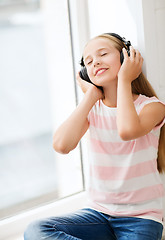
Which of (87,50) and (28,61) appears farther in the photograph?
(28,61)

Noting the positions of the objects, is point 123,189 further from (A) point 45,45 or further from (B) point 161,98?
(A) point 45,45

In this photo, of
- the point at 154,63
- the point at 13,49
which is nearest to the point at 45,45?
the point at 13,49

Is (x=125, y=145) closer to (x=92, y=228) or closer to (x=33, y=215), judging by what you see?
(x=92, y=228)

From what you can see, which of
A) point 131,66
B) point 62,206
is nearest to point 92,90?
point 131,66

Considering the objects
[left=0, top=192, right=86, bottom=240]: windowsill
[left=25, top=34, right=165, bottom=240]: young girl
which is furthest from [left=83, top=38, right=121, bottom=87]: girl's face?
[left=0, top=192, right=86, bottom=240]: windowsill

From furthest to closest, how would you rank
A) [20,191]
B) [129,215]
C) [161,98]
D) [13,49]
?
1. [20,191]
2. [13,49]
3. [161,98]
4. [129,215]

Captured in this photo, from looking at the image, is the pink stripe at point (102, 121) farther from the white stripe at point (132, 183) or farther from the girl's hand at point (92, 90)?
the white stripe at point (132, 183)

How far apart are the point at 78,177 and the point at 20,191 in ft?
1.08

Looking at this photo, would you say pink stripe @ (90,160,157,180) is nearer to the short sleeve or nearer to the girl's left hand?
the short sleeve

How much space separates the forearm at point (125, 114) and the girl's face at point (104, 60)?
0.22ft

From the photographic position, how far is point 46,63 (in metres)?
1.89

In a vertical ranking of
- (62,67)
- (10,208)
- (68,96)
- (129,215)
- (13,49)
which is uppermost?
(13,49)

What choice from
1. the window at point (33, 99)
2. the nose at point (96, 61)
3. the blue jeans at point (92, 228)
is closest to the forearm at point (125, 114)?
the nose at point (96, 61)

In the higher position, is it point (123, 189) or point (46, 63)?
point (46, 63)
